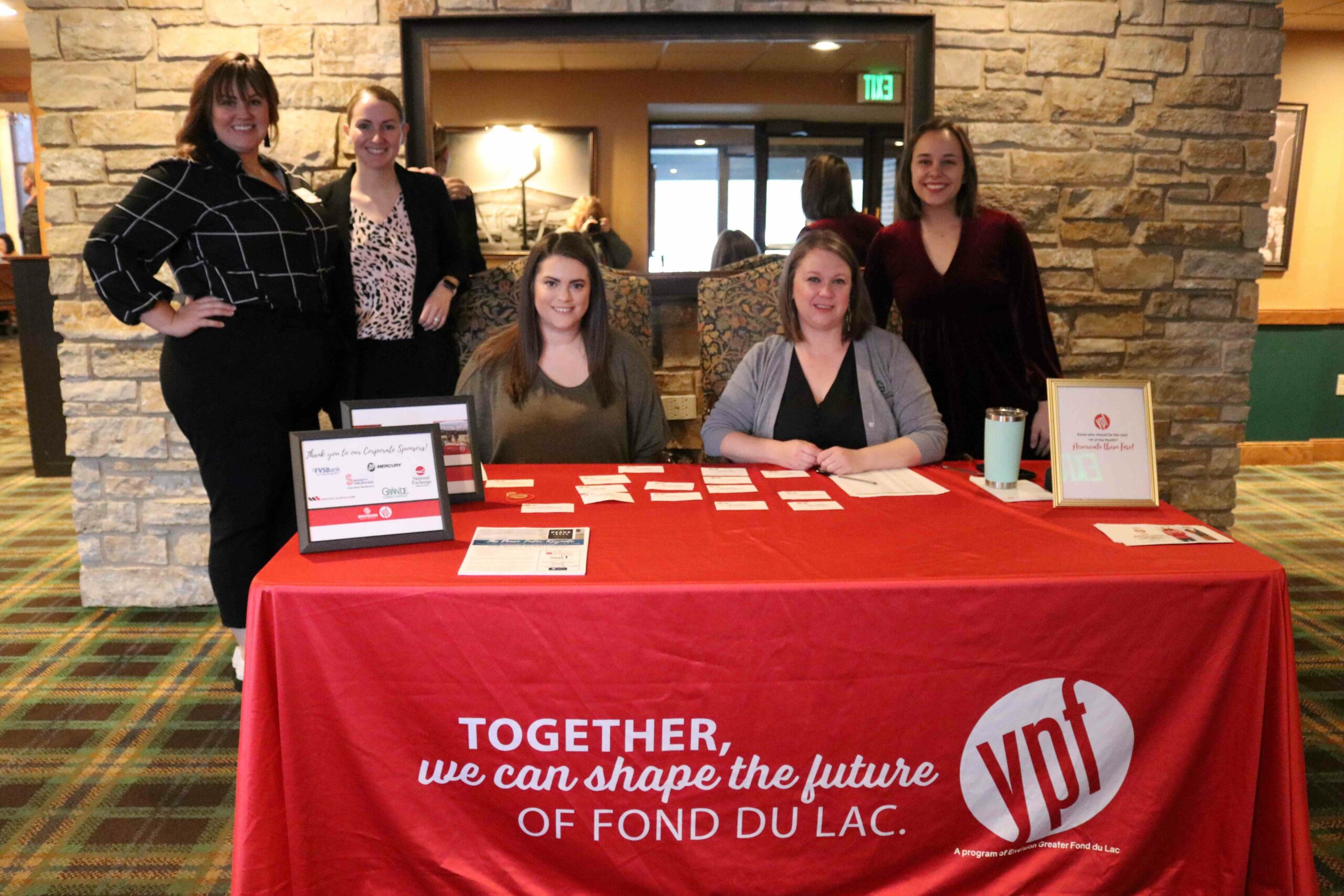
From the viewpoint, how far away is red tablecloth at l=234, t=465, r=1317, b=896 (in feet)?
4.19

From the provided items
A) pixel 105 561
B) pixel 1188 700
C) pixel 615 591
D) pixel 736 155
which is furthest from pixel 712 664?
pixel 105 561

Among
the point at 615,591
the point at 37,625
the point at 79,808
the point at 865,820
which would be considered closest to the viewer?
the point at 615,591

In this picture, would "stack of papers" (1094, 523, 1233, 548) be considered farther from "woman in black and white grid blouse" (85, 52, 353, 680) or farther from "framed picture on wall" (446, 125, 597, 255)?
"framed picture on wall" (446, 125, 597, 255)

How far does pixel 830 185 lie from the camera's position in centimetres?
298

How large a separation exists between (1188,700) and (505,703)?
0.93m

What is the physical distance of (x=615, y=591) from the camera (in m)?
1.26

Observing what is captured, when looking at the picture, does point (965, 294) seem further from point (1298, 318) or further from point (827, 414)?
point (1298, 318)

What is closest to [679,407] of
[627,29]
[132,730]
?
[627,29]

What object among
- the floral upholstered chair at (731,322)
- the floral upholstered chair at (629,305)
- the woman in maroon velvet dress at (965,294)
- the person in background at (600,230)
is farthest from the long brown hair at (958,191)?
the person in background at (600,230)

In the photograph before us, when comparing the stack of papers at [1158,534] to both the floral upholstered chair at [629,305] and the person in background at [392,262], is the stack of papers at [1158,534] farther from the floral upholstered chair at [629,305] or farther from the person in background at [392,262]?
the person in background at [392,262]

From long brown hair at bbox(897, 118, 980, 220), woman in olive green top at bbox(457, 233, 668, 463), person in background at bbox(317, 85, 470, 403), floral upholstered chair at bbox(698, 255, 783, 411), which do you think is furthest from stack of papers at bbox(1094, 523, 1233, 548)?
person in background at bbox(317, 85, 470, 403)

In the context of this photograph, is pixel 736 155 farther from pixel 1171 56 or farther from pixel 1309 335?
pixel 1309 335

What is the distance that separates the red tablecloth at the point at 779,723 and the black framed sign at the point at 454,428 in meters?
0.26

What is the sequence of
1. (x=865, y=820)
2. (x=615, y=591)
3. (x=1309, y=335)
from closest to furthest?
(x=615, y=591)
(x=865, y=820)
(x=1309, y=335)
